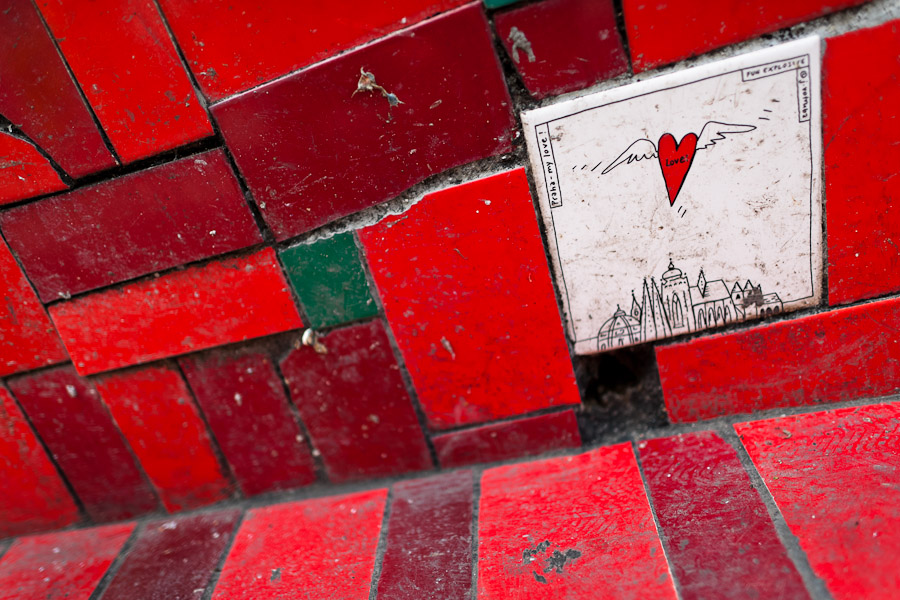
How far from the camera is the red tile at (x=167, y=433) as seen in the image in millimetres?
→ 1452

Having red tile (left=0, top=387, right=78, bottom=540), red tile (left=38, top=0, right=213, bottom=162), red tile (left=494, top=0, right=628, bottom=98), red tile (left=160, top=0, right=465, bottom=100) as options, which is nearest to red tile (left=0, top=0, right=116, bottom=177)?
red tile (left=38, top=0, right=213, bottom=162)

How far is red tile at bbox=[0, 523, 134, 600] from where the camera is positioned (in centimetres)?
137

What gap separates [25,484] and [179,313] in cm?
74

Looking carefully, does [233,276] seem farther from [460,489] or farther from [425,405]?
[460,489]

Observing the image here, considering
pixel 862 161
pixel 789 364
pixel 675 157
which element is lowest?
pixel 789 364

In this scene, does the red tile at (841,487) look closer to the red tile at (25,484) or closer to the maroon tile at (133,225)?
the maroon tile at (133,225)

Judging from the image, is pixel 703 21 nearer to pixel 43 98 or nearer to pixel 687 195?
pixel 687 195

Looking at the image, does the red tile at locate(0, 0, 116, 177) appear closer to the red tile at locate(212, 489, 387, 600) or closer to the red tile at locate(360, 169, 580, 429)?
the red tile at locate(360, 169, 580, 429)

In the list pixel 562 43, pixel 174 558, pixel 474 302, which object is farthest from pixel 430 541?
pixel 562 43

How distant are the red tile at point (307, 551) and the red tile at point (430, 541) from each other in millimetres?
47

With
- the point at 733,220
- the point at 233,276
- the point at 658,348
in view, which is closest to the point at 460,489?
the point at 658,348

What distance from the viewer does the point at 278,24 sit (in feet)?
3.68

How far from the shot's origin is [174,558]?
1.41m

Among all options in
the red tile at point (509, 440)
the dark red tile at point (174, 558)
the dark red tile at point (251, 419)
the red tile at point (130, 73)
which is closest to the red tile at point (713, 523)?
the red tile at point (509, 440)
